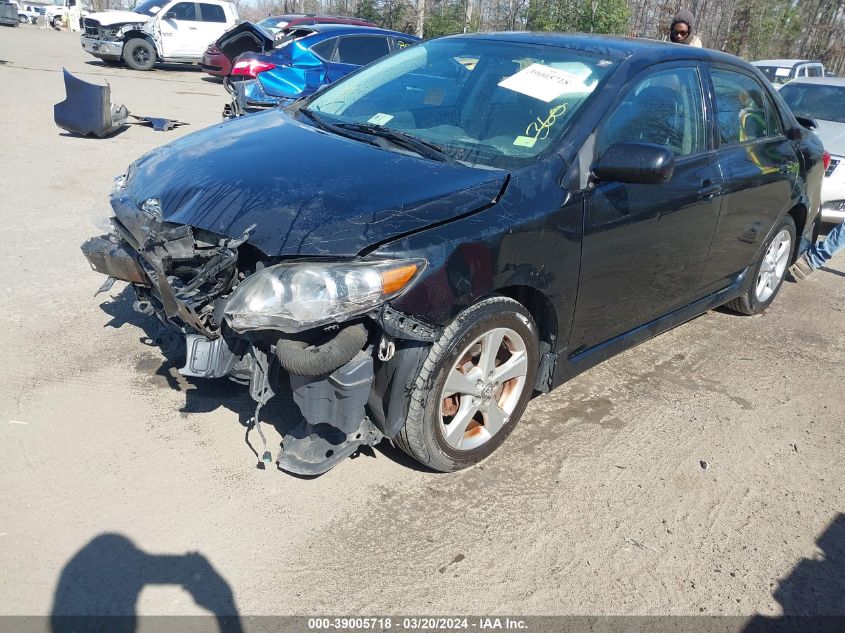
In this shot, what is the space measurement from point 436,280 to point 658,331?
202 centimetres

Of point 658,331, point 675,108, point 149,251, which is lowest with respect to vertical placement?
point 658,331

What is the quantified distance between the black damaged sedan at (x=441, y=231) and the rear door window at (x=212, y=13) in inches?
669

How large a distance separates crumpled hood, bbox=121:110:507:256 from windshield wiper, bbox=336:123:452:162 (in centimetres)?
10

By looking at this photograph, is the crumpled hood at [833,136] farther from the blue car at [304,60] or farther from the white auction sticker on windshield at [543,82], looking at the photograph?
the blue car at [304,60]

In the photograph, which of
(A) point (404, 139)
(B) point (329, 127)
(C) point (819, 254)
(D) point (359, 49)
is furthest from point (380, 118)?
(D) point (359, 49)

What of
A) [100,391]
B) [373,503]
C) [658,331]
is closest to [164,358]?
[100,391]

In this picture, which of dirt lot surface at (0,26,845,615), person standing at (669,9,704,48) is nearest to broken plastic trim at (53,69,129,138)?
dirt lot surface at (0,26,845,615)

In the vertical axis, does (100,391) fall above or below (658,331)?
below

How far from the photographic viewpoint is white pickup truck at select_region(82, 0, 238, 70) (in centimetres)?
1830

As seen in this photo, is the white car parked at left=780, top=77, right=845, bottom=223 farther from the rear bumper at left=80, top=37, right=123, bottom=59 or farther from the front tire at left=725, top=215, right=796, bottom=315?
the rear bumper at left=80, top=37, right=123, bottom=59

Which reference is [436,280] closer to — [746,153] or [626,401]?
[626,401]

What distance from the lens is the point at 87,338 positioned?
4184 millimetres

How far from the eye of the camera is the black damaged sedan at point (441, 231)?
2.68m

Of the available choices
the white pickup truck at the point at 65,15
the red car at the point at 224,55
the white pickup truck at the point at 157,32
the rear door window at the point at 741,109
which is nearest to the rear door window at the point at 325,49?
the red car at the point at 224,55
